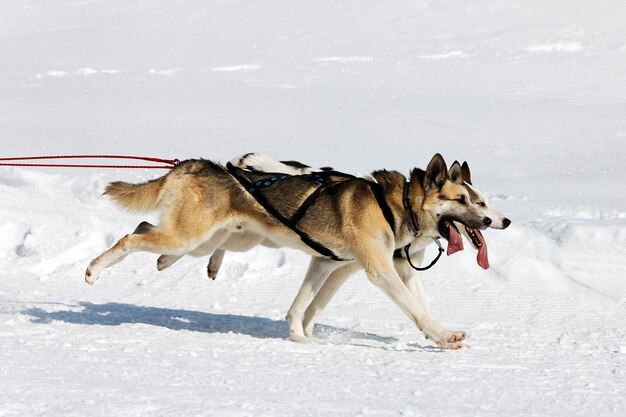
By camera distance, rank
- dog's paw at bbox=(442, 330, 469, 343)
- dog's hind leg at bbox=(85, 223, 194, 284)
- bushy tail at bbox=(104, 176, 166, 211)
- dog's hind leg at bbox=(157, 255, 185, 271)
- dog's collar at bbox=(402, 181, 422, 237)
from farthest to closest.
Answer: dog's hind leg at bbox=(157, 255, 185, 271), bushy tail at bbox=(104, 176, 166, 211), dog's hind leg at bbox=(85, 223, 194, 284), dog's collar at bbox=(402, 181, 422, 237), dog's paw at bbox=(442, 330, 469, 343)

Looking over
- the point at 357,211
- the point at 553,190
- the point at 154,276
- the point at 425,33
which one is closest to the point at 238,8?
the point at 425,33

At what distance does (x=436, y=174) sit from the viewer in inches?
221

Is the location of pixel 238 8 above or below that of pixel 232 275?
above

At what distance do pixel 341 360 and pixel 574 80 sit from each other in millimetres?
13171

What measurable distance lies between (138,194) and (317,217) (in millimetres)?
1211

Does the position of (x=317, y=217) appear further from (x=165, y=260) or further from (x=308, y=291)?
(x=165, y=260)

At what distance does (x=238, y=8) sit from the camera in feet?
85.6

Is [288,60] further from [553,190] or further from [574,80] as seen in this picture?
[553,190]

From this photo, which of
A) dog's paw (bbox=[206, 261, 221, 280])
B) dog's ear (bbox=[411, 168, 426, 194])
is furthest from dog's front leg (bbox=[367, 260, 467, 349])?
dog's paw (bbox=[206, 261, 221, 280])

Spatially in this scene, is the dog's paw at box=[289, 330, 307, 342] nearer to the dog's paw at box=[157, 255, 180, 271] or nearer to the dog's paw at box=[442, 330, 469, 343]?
the dog's paw at box=[442, 330, 469, 343]

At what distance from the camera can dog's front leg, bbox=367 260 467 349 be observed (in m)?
5.32

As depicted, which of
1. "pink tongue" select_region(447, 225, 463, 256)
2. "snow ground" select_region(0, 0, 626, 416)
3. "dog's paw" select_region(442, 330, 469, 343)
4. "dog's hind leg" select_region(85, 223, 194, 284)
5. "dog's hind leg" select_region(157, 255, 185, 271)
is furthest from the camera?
"dog's hind leg" select_region(157, 255, 185, 271)

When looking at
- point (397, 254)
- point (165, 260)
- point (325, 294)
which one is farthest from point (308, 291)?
point (165, 260)

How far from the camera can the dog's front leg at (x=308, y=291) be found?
5730mm
